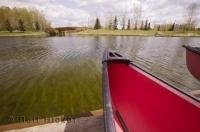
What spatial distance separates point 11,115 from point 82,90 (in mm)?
2761

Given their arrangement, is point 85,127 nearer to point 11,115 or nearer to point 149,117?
point 149,117

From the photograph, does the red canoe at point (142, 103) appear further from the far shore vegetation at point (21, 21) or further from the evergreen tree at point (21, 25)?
the evergreen tree at point (21, 25)

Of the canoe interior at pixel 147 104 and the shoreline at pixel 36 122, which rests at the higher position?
the canoe interior at pixel 147 104

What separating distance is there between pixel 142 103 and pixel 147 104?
0.16 m

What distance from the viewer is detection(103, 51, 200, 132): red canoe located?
7.97ft

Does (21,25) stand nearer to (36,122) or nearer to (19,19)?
(19,19)

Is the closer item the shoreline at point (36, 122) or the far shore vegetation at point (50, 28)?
the shoreline at point (36, 122)

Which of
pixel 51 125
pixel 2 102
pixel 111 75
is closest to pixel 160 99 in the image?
pixel 111 75

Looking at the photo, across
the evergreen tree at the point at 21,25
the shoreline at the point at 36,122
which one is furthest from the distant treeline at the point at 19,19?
the shoreline at the point at 36,122

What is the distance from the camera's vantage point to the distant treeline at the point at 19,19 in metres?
68.2

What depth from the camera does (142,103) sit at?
3479 millimetres

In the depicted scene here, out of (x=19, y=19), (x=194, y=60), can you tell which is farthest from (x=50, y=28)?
(x=194, y=60)

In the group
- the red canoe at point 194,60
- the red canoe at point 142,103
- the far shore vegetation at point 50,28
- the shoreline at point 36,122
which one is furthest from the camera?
the far shore vegetation at point 50,28

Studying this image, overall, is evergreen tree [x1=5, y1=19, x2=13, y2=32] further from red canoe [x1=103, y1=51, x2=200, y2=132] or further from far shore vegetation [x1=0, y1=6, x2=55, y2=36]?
red canoe [x1=103, y1=51, x2=200, y2=132]
